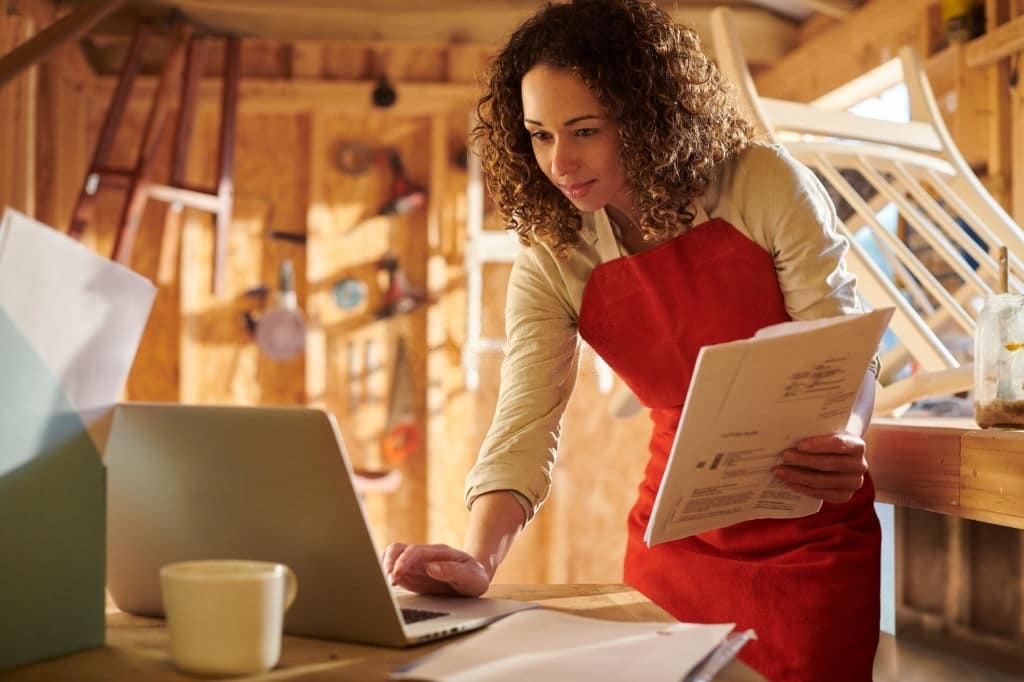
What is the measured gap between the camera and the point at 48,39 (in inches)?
65.7

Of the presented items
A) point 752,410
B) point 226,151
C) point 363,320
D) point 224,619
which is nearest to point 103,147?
point 226,151

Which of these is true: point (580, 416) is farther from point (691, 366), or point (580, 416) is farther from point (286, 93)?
point (691, 366)

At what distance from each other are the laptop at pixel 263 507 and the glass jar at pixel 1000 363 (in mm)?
909

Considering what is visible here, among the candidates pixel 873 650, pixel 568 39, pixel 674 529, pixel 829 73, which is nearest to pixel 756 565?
pixel 873 650

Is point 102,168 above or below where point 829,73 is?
below

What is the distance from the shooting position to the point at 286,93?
4379 millimetres

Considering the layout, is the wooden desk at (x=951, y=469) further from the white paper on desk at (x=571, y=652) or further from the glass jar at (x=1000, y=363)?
the white paper on desk at (x=571, y=652)

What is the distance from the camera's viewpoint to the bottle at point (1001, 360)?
1.46 meters

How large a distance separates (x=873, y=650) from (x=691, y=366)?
Result: 1.50 feet

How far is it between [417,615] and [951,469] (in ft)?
2.85

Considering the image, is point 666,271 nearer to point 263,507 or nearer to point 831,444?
point 831,444

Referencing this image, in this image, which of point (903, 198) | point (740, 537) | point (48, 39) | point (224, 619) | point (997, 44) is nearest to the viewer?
point (224, 619)

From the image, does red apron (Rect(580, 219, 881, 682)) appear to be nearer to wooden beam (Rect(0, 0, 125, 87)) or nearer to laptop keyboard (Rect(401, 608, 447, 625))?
laptop keyboard (Rect(401, 608, 447, 625))

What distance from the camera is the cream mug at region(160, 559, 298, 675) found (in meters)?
0.71
